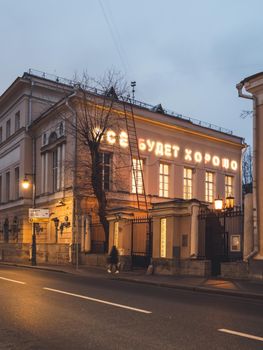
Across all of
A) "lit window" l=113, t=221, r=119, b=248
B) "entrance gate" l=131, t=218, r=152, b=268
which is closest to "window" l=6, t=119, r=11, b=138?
"lit window" l=113, t=221, r=119, b=248

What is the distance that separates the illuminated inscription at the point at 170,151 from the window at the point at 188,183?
0.93 metres

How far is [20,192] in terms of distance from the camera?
1601 inches

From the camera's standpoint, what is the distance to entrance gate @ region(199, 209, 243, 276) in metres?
20.9

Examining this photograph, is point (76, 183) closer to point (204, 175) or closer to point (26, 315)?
point (204, 175)

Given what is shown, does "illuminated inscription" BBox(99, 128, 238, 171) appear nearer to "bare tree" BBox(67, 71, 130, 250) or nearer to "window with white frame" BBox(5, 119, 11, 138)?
"bare tree" BBox(67, 71, 130, 250)

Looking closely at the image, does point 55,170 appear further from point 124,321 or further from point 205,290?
point 124,321

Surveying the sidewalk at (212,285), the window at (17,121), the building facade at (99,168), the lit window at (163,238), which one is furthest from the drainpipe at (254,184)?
the window at (17,121)

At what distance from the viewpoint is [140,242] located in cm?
2612

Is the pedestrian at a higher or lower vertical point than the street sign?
lower

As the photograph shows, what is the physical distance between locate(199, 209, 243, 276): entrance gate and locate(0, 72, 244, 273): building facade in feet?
3.41

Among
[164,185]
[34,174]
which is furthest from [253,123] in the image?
[34,174]

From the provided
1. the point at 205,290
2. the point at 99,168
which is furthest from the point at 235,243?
the point at 99,168

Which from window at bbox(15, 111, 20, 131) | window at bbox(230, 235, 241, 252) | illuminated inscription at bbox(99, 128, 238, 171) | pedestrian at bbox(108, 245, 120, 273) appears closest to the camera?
window at bbox(230, 235, 241, 252)

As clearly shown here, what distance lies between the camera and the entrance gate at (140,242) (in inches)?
1009
